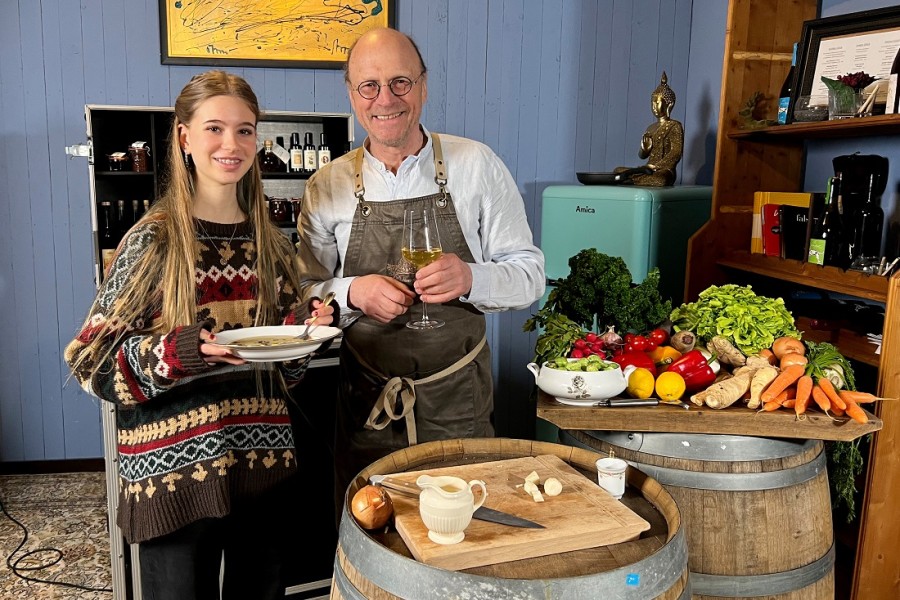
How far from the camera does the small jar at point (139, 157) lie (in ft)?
11.0

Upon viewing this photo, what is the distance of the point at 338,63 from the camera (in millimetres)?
4039

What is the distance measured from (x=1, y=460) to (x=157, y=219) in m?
3.05

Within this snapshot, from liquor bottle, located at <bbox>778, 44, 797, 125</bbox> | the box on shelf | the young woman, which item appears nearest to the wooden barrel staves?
the young woman

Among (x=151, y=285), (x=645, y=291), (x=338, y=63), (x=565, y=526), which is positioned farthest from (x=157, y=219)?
(x=338, y=63)

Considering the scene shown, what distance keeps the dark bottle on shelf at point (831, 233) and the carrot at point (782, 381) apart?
0.84 meters

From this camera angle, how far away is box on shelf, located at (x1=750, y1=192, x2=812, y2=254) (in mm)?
2865

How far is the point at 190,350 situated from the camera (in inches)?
62.1

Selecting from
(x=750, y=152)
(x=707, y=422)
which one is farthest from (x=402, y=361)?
(x=750, y=152)

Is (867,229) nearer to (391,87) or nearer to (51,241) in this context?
(391,87)

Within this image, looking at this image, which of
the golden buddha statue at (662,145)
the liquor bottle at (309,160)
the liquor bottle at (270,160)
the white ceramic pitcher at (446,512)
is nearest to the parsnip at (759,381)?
the white ceramic pitcher at (446,512)

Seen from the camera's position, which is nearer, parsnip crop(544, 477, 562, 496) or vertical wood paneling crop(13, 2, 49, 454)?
parsnip crop(544, 477, 562, 496)

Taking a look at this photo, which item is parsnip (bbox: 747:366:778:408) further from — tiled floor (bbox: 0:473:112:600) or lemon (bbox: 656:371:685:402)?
tiled floor (bbox: 0:473:112:600)

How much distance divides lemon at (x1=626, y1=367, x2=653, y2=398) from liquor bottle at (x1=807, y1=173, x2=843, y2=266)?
1.11 metres

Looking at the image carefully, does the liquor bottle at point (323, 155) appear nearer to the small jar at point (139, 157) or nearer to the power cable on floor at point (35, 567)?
the small jar at point (139, 157)
